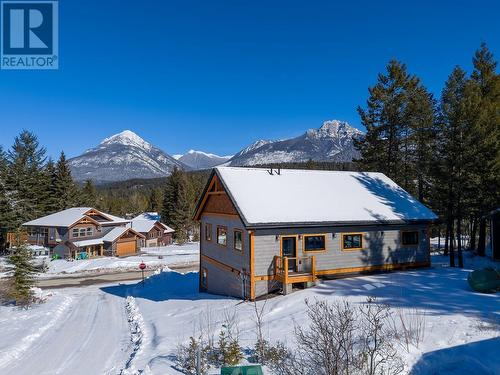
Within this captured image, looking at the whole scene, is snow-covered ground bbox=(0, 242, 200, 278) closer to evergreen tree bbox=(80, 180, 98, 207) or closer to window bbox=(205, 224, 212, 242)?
evergreen tree bbox=(80, 180, 98, 207)

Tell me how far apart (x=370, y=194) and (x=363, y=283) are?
20.7 feet

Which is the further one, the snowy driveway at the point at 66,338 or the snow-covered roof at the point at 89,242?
the snow-covered roof at the point at 89,242

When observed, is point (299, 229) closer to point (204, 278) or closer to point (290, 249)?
point (290, 249)

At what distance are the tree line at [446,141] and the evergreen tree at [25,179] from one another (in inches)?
1788

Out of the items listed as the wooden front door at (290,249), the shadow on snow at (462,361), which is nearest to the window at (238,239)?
the wooden front door at (290,249)

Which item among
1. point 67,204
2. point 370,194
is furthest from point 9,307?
point 67,204

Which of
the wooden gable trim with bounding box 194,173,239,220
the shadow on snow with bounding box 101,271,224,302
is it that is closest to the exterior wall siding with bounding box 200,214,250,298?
the wooden gable trim with bounding box 194,173,239,220

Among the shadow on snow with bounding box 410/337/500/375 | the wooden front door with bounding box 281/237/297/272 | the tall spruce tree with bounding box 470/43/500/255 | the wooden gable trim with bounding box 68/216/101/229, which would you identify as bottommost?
the shadow on snow with bounding box 410/337/500/375

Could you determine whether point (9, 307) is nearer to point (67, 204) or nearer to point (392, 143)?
point (392, 143)

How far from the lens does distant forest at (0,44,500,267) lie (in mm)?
19672

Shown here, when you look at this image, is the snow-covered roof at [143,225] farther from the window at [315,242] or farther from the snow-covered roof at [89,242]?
the window at [315,242]

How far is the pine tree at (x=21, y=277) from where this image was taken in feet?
73.2

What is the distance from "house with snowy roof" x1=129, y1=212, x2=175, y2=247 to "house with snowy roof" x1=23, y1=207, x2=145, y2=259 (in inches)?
222

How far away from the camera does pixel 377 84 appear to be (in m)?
33.1
